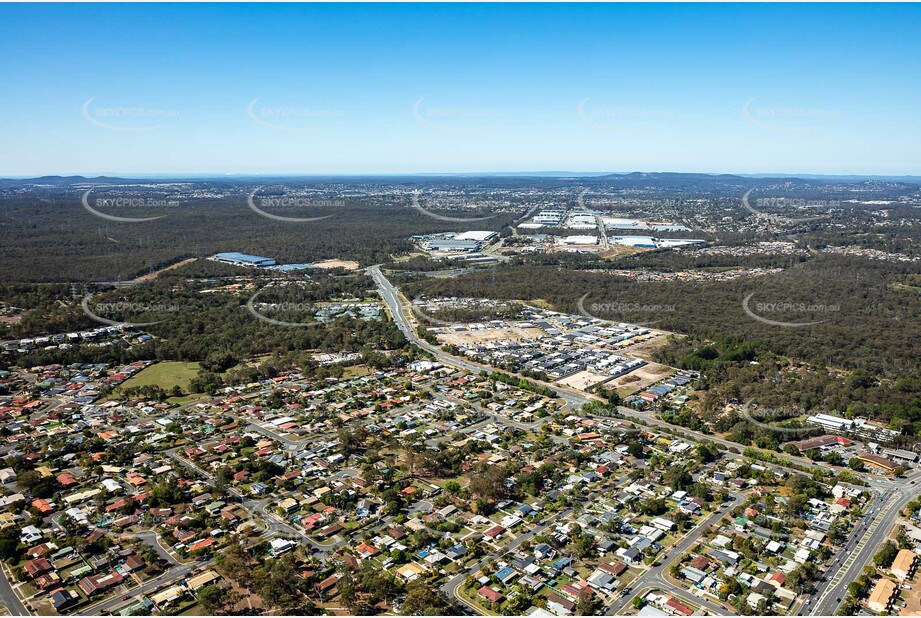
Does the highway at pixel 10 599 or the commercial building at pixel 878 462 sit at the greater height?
the highway at pixel 10 599

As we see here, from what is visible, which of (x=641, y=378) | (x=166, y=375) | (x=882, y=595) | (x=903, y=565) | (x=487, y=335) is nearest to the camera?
(x=882, y=595)

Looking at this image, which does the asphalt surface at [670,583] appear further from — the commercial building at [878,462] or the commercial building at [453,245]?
the commercial building at [453,245]

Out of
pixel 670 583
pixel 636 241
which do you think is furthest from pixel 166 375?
pixel 636 241

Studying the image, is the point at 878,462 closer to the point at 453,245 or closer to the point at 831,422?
the point at 831,422

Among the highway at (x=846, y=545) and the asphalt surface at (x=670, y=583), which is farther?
the highway at (x=846, y=545)

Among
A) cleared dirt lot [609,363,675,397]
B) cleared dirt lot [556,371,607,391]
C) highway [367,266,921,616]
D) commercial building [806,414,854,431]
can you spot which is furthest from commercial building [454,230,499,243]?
commercial building [806,414,854,431]

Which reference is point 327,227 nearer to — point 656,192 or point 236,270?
point 236,270

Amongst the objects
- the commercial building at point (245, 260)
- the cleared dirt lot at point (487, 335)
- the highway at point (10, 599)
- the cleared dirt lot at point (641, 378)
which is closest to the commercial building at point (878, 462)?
the cleared dirt lot at point (641, 378)
